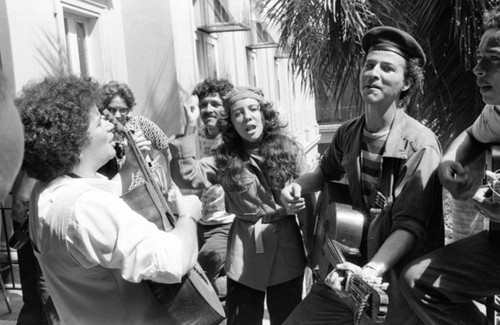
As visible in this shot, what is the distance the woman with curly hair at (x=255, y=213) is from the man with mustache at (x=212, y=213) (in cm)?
36

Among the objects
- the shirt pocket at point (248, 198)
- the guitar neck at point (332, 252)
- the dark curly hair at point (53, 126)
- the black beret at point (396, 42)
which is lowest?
the guitar neck at point (332, 252)

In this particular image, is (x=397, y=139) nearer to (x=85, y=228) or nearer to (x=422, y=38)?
(x=85, y=228)

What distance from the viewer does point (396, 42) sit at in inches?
110

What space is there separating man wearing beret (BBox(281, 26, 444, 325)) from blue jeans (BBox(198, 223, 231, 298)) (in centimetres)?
127

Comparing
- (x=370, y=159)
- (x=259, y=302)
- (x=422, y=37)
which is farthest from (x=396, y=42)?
(x=422, y=37)

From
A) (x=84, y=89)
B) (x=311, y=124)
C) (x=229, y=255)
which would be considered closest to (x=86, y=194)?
(x=84, y=89)

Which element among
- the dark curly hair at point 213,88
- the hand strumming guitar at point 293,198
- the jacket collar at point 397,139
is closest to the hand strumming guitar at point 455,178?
the jacket collar at point 397,139

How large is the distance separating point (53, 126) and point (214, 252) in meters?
2.35

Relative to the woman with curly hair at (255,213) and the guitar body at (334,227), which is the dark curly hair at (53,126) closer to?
the guitar body at (334,227)

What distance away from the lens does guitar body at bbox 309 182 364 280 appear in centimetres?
274

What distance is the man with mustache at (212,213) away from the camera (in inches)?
165

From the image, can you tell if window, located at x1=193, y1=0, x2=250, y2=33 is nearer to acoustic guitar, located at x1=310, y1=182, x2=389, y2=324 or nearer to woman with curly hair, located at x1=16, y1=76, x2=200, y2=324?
acoustic guitar, located at x1=310, y1=182, x2=389, y2=324

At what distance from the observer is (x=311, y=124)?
25.1 meters

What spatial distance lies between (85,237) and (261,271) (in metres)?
1.62
